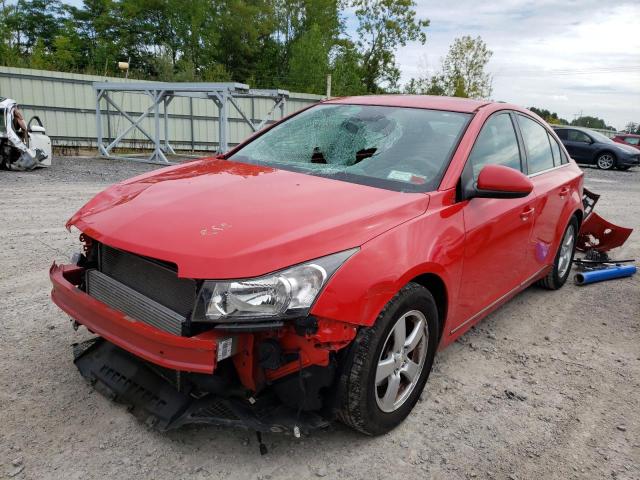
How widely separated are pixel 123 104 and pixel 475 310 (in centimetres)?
1829

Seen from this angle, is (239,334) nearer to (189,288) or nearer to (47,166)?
(189,288)

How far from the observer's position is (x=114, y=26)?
41688 millimetres

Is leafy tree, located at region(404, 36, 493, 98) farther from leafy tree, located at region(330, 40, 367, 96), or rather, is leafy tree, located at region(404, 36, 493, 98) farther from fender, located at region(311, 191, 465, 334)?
fender, located at region(311, 191, 465, 334)

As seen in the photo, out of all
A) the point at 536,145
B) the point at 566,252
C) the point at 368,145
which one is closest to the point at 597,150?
the point at 566,252

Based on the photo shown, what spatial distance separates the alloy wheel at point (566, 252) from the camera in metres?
4.71

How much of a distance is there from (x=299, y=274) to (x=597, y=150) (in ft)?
70.0

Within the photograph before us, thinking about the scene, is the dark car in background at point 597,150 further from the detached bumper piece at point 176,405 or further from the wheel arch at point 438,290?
the detached bumper piece at point 176,405

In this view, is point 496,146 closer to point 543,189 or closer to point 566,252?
point 543,189

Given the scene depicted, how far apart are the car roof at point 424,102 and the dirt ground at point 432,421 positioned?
5.20ft

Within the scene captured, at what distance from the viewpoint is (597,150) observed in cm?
2012

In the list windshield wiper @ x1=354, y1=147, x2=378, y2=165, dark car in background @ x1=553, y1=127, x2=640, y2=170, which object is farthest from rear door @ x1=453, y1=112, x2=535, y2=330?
dark car in background @ x1=553, y1=127, x2=640, y2=170

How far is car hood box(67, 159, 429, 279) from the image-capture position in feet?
6.66

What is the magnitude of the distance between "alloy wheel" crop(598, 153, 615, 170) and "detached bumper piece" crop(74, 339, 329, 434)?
21.3 m

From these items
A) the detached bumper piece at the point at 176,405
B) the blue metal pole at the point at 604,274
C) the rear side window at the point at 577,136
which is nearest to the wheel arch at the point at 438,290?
the detached bumper piece at the point at 176,405
